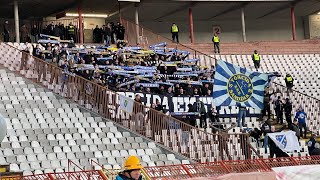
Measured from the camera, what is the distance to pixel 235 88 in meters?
23.1

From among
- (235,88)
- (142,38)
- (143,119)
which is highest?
(142,38)

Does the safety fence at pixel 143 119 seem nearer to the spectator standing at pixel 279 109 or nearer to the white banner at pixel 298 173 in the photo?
the spectator standing at pixel 279 109

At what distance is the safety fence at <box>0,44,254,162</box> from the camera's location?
22.0 metres

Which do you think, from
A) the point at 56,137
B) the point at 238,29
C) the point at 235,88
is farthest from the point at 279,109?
the point at 238,29

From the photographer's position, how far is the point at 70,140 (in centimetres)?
2116

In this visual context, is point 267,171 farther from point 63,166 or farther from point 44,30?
point 44,30

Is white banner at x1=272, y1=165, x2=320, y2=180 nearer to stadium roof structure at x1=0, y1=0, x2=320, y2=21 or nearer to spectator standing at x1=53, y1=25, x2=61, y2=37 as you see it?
spectator standing at x1=53, y1=25, x2=61, y2=37

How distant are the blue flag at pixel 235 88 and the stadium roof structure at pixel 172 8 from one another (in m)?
17.1

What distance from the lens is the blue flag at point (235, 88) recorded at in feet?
75.3

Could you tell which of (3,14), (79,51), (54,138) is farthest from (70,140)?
(3,14)

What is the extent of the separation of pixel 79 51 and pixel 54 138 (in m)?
9.72

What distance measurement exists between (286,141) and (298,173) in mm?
8346

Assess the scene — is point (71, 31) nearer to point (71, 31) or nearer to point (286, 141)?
point (71, 31)

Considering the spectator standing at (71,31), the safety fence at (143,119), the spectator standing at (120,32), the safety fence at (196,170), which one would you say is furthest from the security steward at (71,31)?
the safety fence at (196,170)
